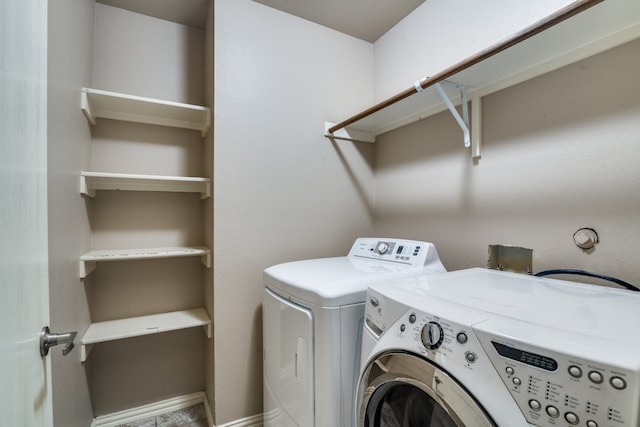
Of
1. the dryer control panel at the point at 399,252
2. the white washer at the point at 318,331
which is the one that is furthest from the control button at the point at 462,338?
the dryer control panel at the point at 399,252

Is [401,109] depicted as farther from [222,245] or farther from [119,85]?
[119,85]

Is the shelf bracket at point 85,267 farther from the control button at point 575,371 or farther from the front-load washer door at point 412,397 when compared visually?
the control button at point 575,371

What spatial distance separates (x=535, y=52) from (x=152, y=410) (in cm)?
273

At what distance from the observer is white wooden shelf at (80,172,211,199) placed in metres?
1.45

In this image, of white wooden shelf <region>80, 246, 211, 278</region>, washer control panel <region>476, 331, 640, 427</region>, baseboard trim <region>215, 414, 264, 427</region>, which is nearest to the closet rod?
washer control panel <region>476, 331, 640, 427</region>

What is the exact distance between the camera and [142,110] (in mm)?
1682

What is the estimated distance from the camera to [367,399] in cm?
81

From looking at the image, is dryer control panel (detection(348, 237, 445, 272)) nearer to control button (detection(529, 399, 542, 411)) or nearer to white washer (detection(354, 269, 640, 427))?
white washer (detection(354, 269, 640, 427))

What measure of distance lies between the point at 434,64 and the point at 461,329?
1.56 m

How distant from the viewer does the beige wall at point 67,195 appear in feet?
3.36

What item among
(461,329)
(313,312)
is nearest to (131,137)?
(313,312)

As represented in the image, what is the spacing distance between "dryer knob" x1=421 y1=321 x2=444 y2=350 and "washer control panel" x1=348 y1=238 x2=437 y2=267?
25.7 inches

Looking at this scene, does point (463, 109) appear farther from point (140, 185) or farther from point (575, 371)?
point (140, 185)

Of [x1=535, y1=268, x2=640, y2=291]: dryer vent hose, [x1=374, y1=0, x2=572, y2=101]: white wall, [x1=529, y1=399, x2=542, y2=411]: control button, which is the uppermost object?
[x1=374, y1=0, x2=572, y2=101]: white wall
